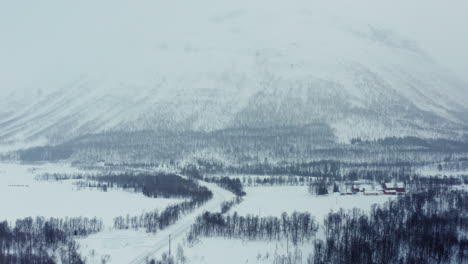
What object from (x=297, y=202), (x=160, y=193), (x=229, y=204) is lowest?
(x=229, y=204)

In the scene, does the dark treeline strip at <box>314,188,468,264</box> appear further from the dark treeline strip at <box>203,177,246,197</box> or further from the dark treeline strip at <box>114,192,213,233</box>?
the dark treeline strip at <box>203,177,246,197</box>

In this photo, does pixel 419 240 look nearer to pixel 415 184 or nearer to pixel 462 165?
pixel 415 184

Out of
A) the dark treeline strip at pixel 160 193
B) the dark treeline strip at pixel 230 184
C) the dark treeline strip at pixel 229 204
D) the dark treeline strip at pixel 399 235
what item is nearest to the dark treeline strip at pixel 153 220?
the dark treeline strip at pixel 160 193

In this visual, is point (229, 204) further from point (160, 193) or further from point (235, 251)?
point (235, 251)

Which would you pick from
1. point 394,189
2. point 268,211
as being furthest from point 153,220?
point 394,189

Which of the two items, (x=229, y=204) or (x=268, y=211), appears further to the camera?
(x=229, y=204)

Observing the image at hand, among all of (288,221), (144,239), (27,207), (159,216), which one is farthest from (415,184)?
(27,207)

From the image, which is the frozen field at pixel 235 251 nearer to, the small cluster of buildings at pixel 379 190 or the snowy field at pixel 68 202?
the snowy field at pixel 68 202
